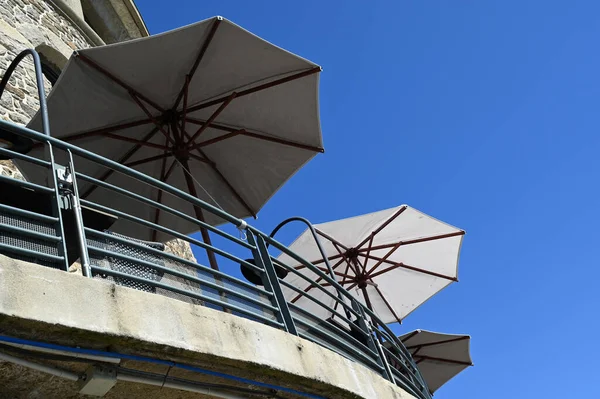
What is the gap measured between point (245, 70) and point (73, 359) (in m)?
4.71

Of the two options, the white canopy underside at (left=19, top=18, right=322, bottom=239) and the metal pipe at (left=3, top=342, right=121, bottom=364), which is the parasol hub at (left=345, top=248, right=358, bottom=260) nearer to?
the white canopy underside at (left=19, top=18, right=322, bottom=239)

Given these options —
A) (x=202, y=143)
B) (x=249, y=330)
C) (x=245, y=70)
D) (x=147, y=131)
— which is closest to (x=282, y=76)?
(x=245, y=70)

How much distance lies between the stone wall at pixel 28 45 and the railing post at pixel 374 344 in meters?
4.47

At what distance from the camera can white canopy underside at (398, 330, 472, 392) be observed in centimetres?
1118

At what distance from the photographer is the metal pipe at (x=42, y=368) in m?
2.99

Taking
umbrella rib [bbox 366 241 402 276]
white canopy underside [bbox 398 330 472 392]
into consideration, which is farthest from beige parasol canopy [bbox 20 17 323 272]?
white canopy underside [bbox 398 330 472 392]

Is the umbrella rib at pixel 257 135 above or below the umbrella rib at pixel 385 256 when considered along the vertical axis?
below

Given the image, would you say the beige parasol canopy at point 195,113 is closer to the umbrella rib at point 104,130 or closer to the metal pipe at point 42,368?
the umbrella rib at point 104,130

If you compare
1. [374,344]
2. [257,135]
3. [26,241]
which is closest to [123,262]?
[26,241]

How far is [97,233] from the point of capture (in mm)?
3658

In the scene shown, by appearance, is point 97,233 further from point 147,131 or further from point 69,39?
point 69,39

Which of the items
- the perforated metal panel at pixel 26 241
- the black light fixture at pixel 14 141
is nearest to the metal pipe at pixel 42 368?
the perforated metal panel at pixel 26 241

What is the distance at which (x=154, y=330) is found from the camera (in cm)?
329

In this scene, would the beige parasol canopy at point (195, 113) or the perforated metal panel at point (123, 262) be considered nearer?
the perforated metal panel at point (123, 262)
